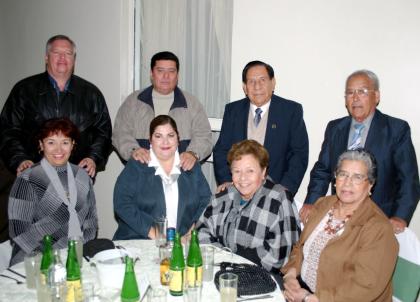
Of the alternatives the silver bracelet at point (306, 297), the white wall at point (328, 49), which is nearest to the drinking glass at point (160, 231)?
the silver bracelet at point (306, 297)

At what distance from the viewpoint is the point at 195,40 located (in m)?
4.20

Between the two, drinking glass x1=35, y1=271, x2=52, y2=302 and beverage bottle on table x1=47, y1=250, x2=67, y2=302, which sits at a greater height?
beverage bottle on table x1=47, y1=250, x2=67, y2=302

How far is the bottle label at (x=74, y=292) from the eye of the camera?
1.60 m

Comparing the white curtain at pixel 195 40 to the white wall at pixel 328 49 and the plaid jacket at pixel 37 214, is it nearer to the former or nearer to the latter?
the white wall at pixel 328 49

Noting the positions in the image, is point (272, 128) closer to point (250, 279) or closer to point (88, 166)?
point (88, 166)

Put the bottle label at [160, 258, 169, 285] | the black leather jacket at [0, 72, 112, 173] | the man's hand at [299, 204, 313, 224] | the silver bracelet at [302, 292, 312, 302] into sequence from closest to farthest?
the bottle label at [160, 258, 169, 285] → the silver bracelet at [302, 292, 312, 302] → the man's hand at [299, 204, 313, 224] → the black leather jacket at [0, 72, 112, 173]

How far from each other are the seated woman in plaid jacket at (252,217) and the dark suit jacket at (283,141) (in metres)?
0.65

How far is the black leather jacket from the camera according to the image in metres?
3.39

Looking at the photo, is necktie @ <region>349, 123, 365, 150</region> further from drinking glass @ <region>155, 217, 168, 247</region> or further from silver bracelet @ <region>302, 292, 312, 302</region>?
drinking glass @ <region>155, 217, 168, 247</region>

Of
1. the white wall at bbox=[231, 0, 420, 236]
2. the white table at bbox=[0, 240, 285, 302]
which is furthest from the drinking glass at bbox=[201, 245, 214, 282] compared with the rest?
the white wall at bbox=[231, 0, 420, 236]

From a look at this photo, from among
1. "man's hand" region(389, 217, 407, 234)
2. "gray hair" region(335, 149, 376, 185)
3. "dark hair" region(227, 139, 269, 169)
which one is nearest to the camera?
"gray hair" region(335, 149, 376, 185)

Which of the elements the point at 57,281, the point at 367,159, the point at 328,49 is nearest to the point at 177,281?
the point at 57,281

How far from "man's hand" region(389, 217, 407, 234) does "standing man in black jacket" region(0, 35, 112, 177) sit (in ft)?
7.01

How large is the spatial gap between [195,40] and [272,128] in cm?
148
